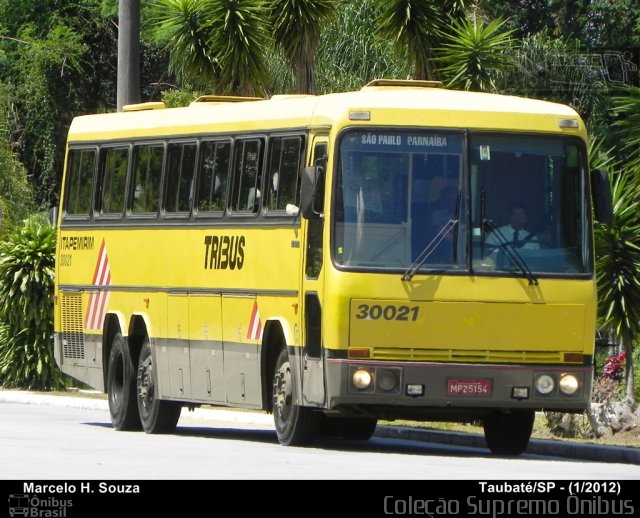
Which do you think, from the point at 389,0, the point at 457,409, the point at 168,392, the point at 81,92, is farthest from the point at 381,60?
the point at 457,409

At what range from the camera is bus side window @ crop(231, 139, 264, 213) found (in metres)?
17.6

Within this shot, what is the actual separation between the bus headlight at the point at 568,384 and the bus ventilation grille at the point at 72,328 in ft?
23.7

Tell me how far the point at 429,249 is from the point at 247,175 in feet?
9.10

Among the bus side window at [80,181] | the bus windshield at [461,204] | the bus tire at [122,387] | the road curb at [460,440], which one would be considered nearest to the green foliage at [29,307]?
the road curb at [460,440]

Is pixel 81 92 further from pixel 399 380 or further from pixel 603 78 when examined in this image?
pixel 399 380

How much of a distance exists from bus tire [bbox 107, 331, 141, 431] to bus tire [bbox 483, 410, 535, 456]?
14.7ft

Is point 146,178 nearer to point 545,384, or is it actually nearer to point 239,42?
point 545,384

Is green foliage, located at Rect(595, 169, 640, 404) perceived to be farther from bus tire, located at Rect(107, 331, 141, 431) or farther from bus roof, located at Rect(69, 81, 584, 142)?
bus tire, located at Rect(107, 331, 141, 431)

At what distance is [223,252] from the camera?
18.1m

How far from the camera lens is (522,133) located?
16156 millimetres

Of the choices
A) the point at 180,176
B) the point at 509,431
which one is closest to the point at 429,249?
the point at 509,431

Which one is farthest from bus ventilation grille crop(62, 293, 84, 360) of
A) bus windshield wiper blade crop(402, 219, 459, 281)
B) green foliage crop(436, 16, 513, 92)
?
green foliage crop(436, 16, 513, 92)

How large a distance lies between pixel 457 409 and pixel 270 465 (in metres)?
2.76

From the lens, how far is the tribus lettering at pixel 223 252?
58.2 ft
